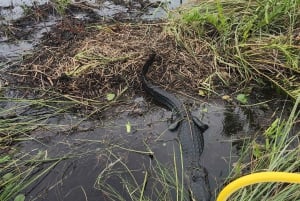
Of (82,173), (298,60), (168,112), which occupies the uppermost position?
(298,60)

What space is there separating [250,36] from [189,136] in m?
1.74

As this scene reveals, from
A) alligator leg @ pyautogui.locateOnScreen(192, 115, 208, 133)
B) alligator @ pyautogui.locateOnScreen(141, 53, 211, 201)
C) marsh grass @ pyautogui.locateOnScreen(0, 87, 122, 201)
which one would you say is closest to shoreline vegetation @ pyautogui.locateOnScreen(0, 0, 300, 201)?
marsh grass @ pyautogui.locateOnScreen(0, 87, 122, 201)

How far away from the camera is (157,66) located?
4316 mm

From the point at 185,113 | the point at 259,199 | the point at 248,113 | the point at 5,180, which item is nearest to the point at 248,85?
the point at 248,113

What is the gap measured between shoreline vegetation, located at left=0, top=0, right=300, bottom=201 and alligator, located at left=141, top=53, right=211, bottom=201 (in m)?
0.14

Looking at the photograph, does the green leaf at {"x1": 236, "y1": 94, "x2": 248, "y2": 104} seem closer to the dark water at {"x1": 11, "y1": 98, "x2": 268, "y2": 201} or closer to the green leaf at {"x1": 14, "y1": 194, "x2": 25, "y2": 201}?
the dark water at {"x1": 11, "y1": 98, "x2": 268, "y2": 201}

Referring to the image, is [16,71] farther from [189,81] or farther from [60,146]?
[189,81]

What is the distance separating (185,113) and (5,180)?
1.75 metres

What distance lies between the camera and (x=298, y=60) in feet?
12.9

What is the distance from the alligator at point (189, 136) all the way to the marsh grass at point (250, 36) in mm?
729

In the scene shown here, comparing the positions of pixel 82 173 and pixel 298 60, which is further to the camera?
pixel 298 60

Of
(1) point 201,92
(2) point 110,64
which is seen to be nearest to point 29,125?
(2) point 110,64

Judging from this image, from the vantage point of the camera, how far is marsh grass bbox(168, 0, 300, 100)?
393 cm

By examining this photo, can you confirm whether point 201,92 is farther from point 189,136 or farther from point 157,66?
point 189,136
